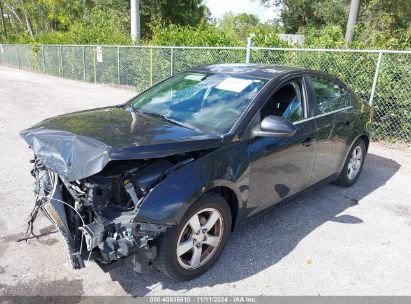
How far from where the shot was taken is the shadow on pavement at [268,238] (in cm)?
307

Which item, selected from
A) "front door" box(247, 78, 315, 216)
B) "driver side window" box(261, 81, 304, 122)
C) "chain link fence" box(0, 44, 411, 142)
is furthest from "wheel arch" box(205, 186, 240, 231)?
"chain link fence" box(0, 44, 411, 142)

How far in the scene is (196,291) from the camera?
2.96 m

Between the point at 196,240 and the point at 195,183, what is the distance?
528 millimetres

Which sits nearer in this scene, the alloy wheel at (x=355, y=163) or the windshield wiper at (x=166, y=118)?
the windshield wiper at (x=166, y=118)

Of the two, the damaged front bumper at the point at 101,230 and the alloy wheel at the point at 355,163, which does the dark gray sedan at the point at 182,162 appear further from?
the alloy wheel at the point at 355,163

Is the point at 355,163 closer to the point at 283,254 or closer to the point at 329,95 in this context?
the point at 329,95

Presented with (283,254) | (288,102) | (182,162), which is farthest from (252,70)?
(283,254)

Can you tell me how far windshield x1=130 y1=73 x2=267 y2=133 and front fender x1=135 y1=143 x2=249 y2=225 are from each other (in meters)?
0.31

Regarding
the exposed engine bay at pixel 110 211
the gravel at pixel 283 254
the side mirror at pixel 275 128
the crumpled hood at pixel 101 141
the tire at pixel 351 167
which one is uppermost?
the side mirror at pixel 275 128

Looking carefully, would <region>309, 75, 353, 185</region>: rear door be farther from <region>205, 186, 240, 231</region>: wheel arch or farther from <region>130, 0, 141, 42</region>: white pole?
<region>130, 0, 141, 42</region>: white pole

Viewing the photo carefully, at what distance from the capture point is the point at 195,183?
2.78 meters

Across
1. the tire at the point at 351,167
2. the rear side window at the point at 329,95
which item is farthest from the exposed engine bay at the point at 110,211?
the tire at the point at 351,167

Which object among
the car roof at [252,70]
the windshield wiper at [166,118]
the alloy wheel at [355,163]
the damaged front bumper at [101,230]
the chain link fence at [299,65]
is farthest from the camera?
the chain link fence at [299,65]

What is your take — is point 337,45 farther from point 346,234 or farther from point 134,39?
point 134,39
